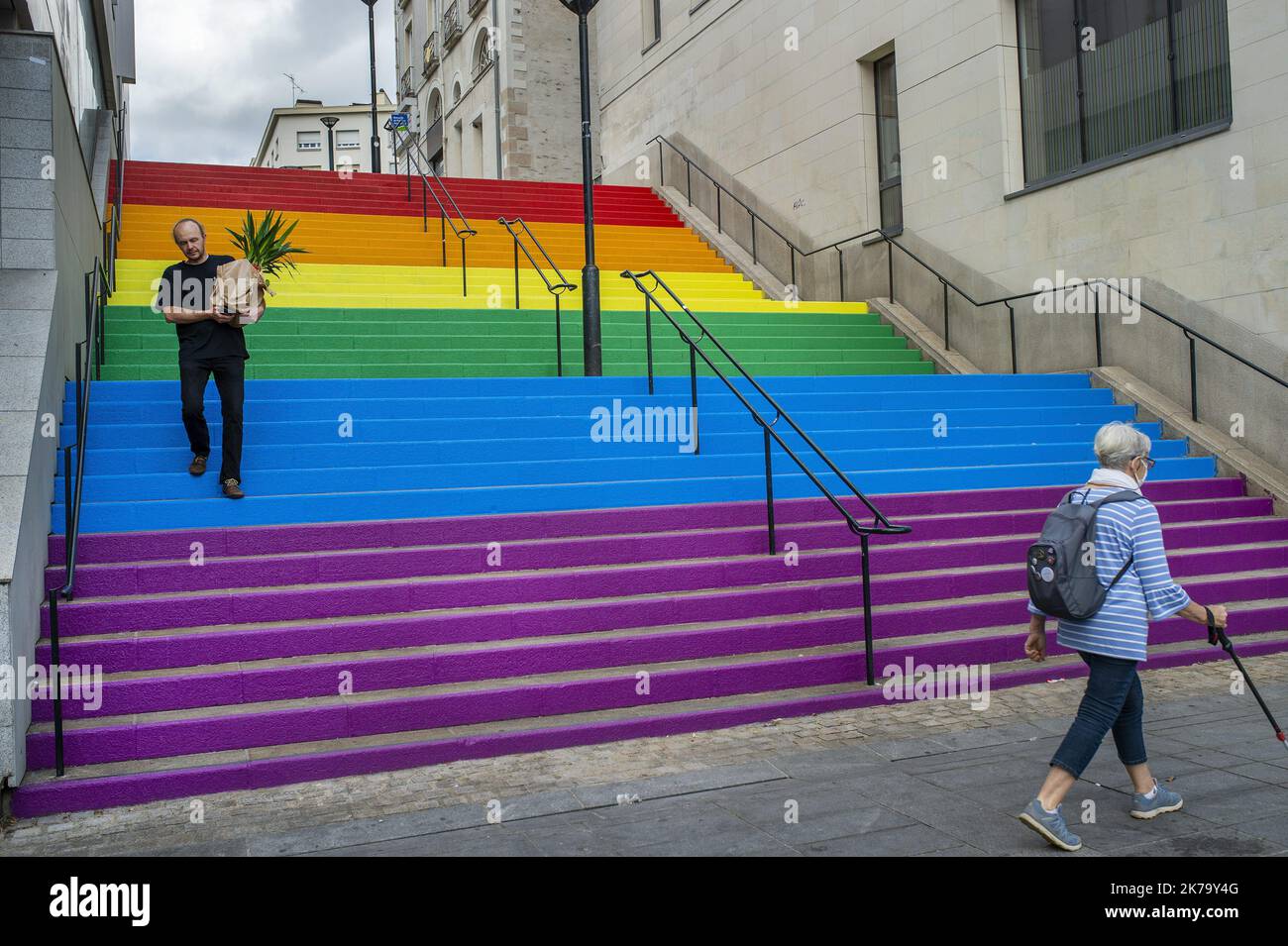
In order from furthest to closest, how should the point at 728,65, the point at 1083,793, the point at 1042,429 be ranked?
the point at 728,65 → the point at 1042,429 → the point at 1083,793

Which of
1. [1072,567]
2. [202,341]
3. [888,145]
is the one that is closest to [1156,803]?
[1072,567]

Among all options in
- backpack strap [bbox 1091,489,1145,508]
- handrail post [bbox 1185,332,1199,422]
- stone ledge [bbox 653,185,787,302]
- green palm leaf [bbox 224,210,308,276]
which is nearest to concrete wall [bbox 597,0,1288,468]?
handrail post [bbox 1185,332,1199,422]

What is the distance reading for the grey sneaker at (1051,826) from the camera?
4449 mm

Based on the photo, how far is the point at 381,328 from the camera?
12.1 m

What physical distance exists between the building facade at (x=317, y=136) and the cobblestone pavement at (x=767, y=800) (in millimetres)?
74118

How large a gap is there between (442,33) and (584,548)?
3358 cm

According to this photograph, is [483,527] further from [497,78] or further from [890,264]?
[497,78]

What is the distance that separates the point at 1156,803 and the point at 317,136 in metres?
81.2

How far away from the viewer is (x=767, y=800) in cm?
526

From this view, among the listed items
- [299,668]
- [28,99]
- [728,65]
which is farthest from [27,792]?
[728,65]

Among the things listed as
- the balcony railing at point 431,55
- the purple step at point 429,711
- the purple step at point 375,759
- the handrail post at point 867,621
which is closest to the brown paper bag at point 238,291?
the purple step at point 429,711

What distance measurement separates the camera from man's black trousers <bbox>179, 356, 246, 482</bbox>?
769 cm

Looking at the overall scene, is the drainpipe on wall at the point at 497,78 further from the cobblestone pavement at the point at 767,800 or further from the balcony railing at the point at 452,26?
the cobblestone pavement at the point at 767,800

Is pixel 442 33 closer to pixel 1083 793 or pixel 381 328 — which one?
pixel 381 328
